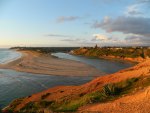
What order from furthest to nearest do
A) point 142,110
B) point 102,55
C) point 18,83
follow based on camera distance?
point 102,55
point 18,83
point 142,110

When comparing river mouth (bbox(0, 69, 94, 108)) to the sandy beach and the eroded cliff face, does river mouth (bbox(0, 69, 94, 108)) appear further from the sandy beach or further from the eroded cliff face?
the sandy beach

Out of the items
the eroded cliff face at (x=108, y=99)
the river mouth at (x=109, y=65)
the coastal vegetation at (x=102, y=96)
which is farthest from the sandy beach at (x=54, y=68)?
the coastal vegetation at (x=102, y=96)

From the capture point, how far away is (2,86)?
3266 centimetres

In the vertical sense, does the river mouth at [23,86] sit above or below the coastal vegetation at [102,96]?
below

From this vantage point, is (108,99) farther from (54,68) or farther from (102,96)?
(54,68)

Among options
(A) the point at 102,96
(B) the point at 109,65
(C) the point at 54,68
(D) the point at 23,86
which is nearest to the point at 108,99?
(A) the point at 102,96

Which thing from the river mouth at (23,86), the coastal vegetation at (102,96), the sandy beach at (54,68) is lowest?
the river mouth at (23,86)

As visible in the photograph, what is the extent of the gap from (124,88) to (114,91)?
4.29ft

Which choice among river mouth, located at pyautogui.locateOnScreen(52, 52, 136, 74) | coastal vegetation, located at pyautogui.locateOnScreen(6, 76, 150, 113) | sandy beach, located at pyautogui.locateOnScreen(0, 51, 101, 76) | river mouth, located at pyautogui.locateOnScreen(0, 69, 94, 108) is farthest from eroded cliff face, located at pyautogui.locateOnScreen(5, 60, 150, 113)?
river mouth, located at pyautogui.locateOnScreen(52, 52, 136, 74)

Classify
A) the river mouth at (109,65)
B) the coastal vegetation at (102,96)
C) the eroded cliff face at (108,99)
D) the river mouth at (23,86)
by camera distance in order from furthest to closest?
1. the river mouth at (109,65)
2. the river mouth at (23,86)
3. the coastal vegetation at (102,96)
4. the eroded cliff face at (108,99)

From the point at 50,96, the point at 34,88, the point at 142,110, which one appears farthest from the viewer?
the point at 34,88

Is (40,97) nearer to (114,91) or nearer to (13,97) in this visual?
(13,97)

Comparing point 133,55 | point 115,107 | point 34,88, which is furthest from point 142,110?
point 133,55

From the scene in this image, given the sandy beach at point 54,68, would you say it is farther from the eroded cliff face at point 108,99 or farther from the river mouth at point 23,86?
the eroded cliff face at point 108,99
